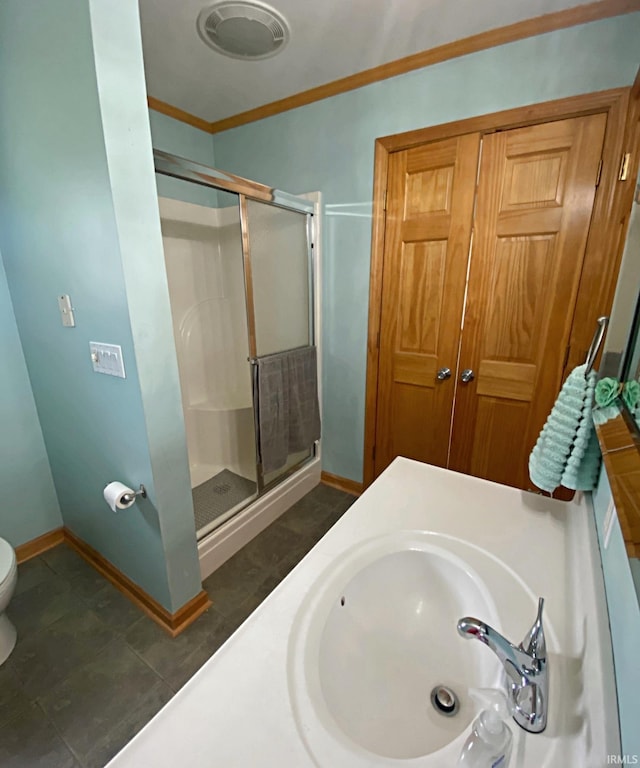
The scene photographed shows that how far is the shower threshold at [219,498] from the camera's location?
1.78m

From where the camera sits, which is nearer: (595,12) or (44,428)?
(595,12)

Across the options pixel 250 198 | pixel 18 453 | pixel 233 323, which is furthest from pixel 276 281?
pixel 18 453

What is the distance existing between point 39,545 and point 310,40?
2.81 metres

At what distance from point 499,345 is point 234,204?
76.9 inches

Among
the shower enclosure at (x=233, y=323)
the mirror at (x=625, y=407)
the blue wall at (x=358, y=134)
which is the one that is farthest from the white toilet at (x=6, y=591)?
the mirror at (x=625, y=407)

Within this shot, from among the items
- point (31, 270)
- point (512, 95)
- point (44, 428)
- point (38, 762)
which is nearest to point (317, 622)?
point (38, 762)

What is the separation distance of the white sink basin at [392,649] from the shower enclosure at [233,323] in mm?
1101

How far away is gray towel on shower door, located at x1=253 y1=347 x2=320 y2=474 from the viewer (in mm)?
1856

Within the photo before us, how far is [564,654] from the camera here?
0.59m

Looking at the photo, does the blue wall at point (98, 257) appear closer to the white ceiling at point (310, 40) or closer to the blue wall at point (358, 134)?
the white ceiling at point (310, 40)

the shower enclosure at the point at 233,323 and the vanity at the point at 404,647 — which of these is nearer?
the vanity at the point at 404,647

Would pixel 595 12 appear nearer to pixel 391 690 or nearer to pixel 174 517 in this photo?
pixel 391 690

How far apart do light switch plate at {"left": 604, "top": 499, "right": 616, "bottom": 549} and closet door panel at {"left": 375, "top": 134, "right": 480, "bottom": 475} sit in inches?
47.9

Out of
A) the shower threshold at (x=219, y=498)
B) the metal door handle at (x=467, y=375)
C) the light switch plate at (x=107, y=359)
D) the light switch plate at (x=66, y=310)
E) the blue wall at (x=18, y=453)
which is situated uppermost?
the light switch plate at (x=66, y=310)
